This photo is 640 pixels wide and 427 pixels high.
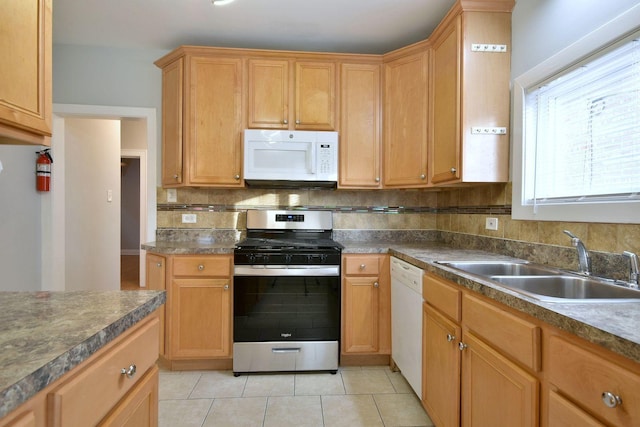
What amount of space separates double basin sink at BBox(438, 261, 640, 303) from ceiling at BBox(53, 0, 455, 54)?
1698 millimetres

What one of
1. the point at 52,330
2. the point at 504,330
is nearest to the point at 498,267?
the point at 504,330

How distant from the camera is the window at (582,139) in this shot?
4.03ft

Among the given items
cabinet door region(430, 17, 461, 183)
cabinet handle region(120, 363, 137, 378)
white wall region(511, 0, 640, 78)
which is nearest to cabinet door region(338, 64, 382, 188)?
cabinet door region(430, 17, 461, 183)

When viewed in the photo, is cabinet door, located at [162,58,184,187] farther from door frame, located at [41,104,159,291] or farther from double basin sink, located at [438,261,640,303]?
double basin sink, located at [438,261,640,303]

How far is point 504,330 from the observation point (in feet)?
Result: 3.46

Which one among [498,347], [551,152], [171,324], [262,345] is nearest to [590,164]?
[551,152]

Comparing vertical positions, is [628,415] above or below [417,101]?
below

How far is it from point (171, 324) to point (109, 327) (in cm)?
166

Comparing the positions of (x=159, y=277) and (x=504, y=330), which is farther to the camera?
(x=159, y=277)

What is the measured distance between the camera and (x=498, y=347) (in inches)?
43.3

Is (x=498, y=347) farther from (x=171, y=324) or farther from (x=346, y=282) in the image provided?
(x=171, y=324)

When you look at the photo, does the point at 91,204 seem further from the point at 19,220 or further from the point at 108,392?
the point at 108,392

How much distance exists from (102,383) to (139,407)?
0.22m

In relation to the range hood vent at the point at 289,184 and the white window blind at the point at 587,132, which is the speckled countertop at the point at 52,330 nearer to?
the range hood vent at the point at 289,184
